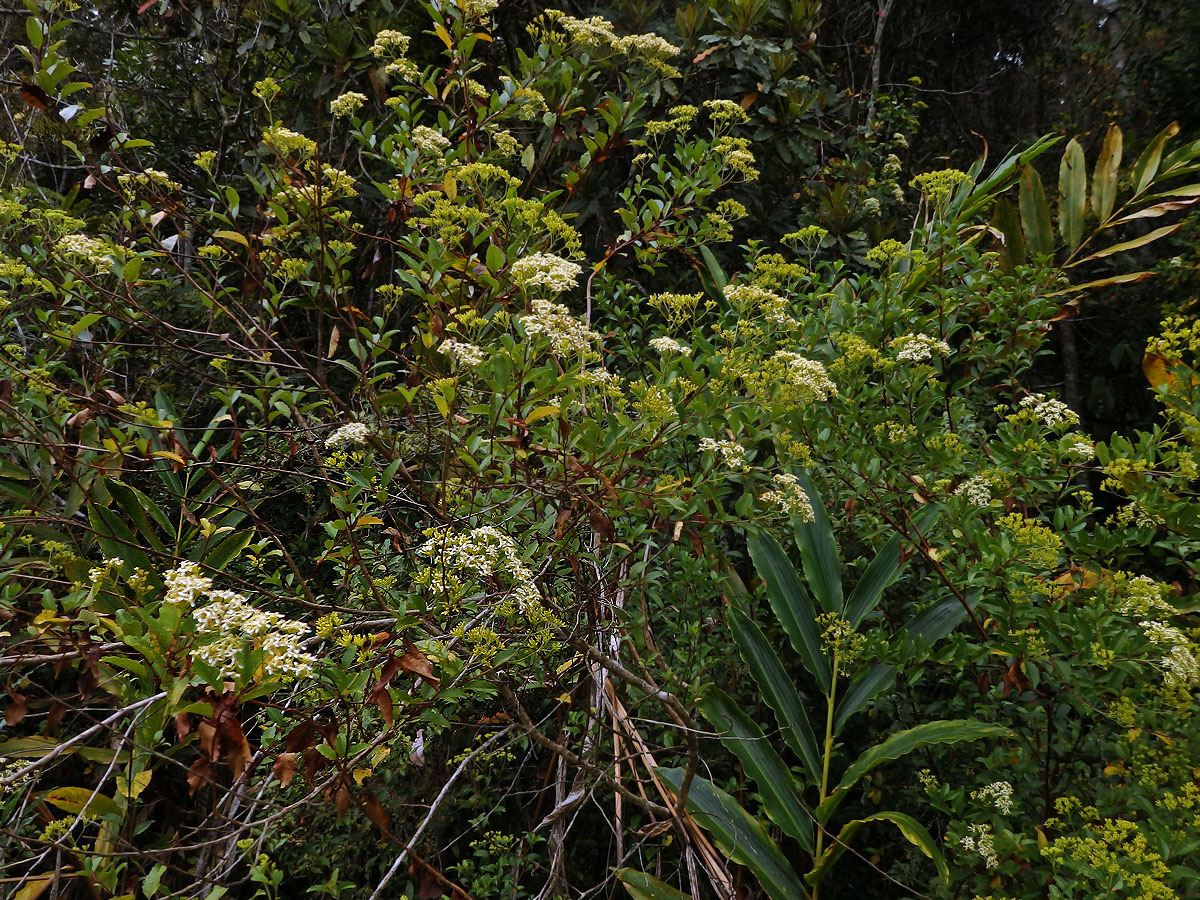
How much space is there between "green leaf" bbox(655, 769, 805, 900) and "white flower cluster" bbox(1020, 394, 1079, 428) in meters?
1.16

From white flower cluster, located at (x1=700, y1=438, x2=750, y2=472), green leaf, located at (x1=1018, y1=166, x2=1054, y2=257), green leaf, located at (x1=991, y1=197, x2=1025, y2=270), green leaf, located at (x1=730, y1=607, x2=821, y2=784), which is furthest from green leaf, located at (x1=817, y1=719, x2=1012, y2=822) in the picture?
green leaf, located at (x1=1018, y1=166, x2=1054, y2=257)

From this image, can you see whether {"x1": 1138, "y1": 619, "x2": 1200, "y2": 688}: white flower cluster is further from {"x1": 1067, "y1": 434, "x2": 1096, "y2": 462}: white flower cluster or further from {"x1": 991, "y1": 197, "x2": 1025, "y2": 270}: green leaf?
{"x1": 991, "y1": 197, "x2": 1025, "y2": 270}: green leaf

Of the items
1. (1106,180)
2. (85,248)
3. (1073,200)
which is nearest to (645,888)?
(85,248)

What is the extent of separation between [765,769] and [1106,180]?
2.72 m

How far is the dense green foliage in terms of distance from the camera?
139 centimetres

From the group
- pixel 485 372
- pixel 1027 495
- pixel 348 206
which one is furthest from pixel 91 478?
pixel 1027 495

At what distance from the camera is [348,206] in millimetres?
3715

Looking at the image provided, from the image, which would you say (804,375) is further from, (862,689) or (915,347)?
(862,689)

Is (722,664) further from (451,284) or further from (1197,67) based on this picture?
(1197,67)

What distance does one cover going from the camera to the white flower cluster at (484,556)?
128cm

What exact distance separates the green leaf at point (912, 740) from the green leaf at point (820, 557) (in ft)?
1.16

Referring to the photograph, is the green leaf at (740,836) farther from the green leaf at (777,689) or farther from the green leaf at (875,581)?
the green leaf at (875,581)

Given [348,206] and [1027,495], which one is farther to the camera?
[348,206]

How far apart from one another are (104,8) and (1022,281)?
14.4ft
